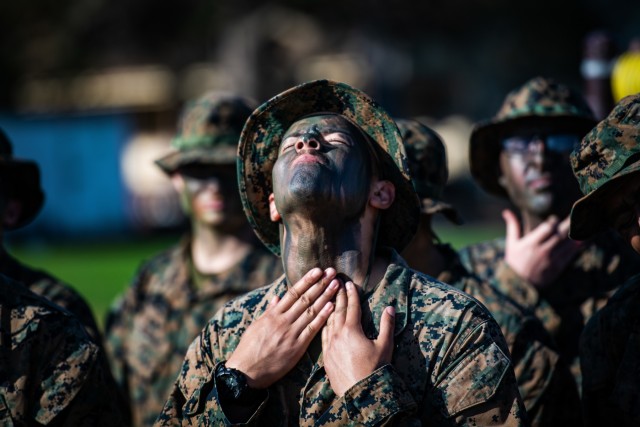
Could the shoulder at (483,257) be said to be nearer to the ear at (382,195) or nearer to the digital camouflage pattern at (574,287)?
the digital camouflage pattern at (574,287)

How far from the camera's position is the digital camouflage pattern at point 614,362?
5.13 meters

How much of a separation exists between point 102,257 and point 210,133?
19.3 m

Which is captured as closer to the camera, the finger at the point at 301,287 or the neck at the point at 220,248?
the finger at the point at 301,287

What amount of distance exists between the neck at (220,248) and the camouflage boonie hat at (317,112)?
3.56 metres

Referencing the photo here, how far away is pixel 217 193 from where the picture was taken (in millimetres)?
8844

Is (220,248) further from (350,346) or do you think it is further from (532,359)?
(350,346)

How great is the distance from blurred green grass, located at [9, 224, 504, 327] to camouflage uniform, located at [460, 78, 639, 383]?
1118 cm

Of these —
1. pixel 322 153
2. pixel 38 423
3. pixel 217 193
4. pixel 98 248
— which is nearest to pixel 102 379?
pixel 38 423

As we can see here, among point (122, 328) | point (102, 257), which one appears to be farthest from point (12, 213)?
point (102, 257)

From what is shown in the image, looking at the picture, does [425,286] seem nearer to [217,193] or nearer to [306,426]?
[306,426]

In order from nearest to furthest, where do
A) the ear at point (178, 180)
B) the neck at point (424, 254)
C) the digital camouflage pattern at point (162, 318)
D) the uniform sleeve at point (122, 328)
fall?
the neck at point (424, 254), the digital camouflage pattern at point (162, 318), the uniform sleeve at point (122, 328), the ear at point (178, 180)

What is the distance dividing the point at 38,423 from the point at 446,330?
1880 mm

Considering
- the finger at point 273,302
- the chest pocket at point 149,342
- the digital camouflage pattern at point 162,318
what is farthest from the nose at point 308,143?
the chest pocket at point 149,342

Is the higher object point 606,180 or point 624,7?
Result: point 624,7
